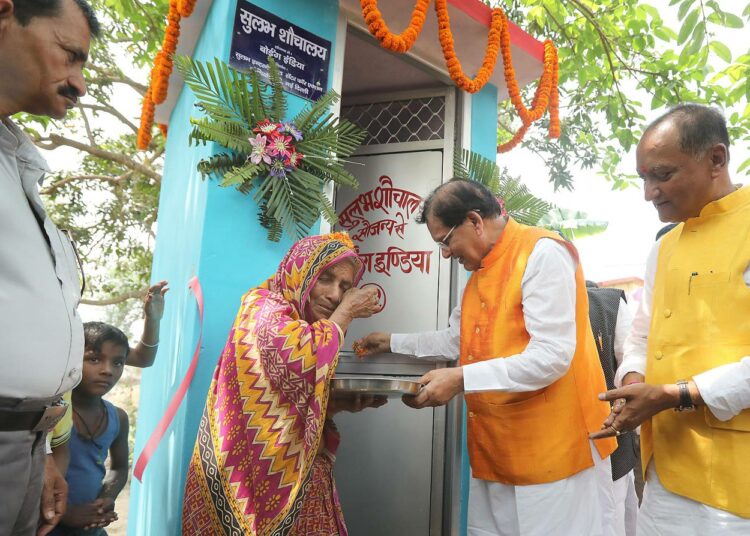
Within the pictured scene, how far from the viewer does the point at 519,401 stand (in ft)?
8.94

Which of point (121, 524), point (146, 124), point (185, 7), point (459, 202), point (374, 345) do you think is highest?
point (185, 7)

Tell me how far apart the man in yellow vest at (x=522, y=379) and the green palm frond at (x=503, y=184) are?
5.30 ft

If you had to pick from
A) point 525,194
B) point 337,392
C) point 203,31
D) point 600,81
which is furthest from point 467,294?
point 600,81

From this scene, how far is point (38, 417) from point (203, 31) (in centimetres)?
312

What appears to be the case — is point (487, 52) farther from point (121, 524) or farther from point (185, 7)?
point (121, 524)

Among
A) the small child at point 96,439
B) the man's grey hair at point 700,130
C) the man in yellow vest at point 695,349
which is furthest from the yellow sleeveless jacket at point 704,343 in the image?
the small child at point 96,439

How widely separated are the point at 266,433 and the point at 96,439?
4.06 feet

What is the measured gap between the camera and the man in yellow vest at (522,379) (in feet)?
8.59

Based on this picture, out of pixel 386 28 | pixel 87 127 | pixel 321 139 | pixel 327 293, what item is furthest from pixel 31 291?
pixel 87 127

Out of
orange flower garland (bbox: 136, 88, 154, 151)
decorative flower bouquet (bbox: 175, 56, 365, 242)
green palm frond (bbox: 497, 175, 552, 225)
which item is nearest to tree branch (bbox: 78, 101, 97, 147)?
orange flower garland (bbox: 136, 88, 154, 151)

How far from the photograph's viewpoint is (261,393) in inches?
98.3

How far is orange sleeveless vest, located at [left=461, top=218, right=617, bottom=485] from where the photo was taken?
266cm

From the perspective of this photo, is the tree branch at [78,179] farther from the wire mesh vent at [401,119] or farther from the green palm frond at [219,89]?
the green palm frond at [219,89]

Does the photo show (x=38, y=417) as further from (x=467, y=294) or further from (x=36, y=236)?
(x=467, y=294)
